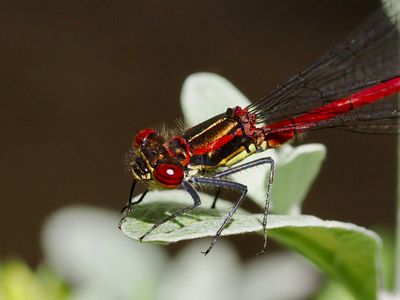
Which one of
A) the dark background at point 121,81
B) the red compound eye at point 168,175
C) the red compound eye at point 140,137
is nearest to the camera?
the red compound eye at point 168,175

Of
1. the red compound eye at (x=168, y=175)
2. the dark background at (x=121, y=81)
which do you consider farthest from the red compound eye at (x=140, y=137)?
the dark background at (x=121, y=81)

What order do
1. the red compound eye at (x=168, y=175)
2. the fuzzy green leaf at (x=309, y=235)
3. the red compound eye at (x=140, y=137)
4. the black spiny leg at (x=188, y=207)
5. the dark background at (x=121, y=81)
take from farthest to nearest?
the dark background at (x=121, y=81) → the red compound eye at (x=140, y=137) → the red compound eye at (x=168, y=175) → the black spiny leg at (x=188, y=207) → the fuzzy green leaf at (x=309, y=235)

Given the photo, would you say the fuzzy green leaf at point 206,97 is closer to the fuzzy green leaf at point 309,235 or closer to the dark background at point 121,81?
the fuzzy green leaf at point 309,235

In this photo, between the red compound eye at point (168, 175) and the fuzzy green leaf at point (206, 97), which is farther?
the fuzzy green leaf at point (206, 97)

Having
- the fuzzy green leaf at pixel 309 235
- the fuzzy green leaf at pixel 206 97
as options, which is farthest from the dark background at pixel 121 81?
the fuzzy green leaf at pixel 309 235

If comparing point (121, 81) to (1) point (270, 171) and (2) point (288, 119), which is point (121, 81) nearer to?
(2) point (288, 119)

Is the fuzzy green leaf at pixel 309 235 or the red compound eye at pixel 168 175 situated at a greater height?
the red compound eye at pixel 168 175
